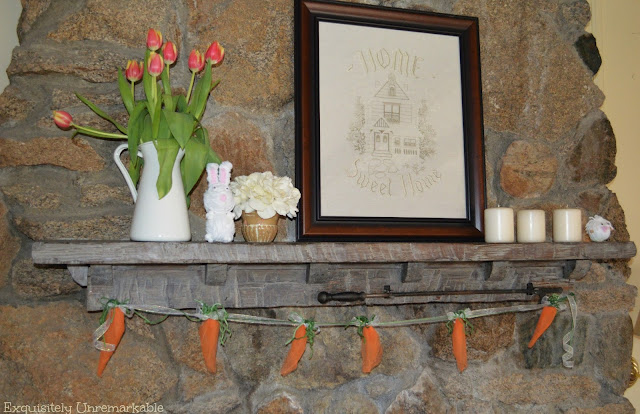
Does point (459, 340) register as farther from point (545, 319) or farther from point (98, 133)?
point (98, 133)

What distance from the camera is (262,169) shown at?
139 cm

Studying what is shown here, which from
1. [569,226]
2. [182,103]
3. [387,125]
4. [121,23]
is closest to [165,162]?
[182,103]

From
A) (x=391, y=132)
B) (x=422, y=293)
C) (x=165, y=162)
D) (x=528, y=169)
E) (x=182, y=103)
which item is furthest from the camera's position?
(x=528, y=169)

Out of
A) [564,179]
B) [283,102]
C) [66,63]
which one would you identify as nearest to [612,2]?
[564,179]

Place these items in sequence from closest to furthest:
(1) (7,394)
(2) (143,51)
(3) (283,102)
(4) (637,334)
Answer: (1) (7,394)
(2) (143,51)
(3) (283,102)
(4) (637,334)

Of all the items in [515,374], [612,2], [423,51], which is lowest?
[515,374]

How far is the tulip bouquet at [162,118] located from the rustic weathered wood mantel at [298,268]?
0.16 metres

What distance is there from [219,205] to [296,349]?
0.37 m

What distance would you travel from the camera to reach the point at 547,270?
1.48 m

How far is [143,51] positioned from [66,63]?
166 mm

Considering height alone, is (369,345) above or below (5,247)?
below

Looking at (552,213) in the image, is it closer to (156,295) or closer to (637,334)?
(637,334)

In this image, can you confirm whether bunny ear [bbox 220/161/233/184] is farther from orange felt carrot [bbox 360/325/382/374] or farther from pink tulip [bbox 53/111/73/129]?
orange felt carrot [bbox 360/325/382/374]

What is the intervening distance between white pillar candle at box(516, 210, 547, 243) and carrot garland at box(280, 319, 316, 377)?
559mm
